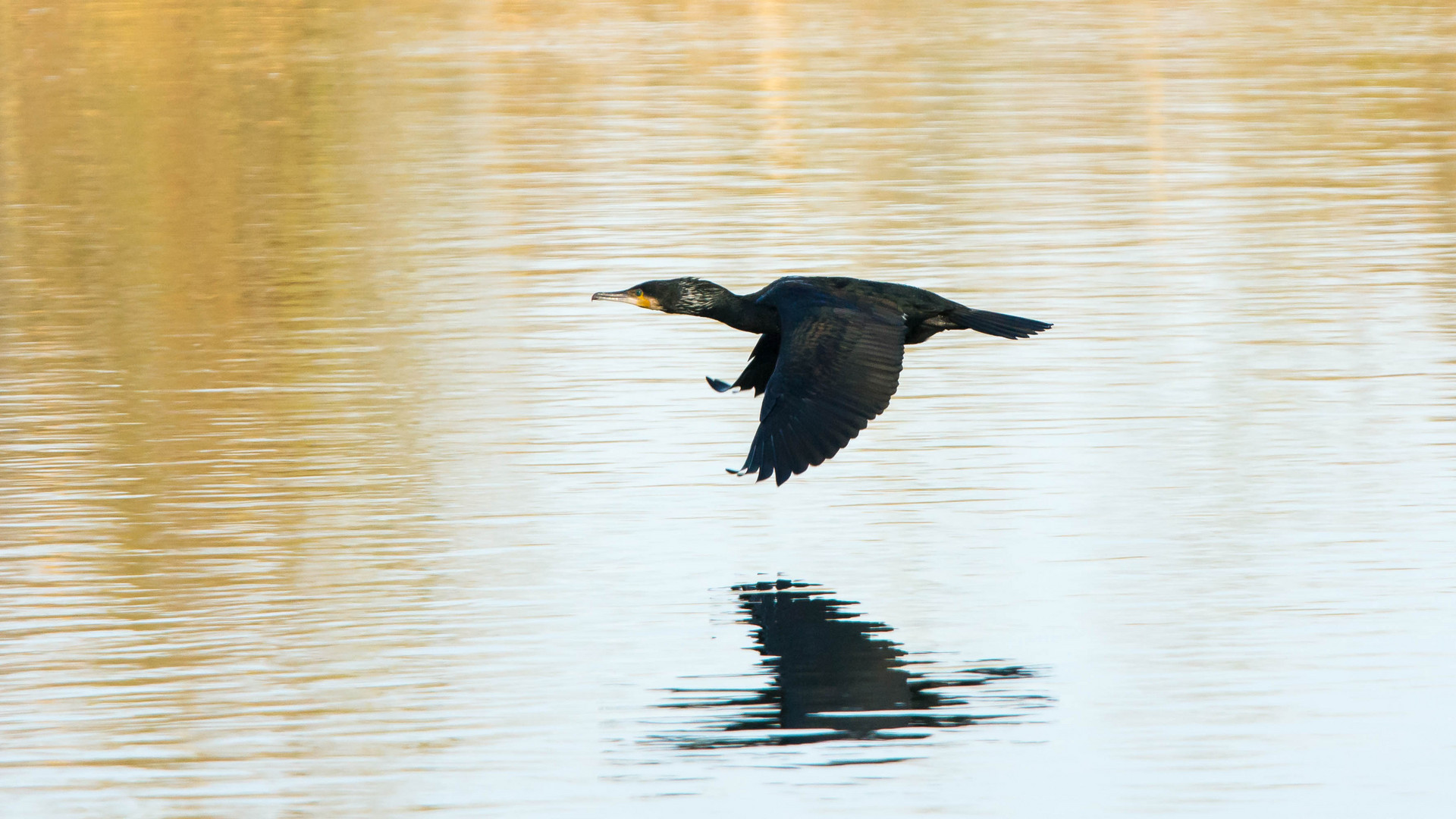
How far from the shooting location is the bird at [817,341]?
9.02 m

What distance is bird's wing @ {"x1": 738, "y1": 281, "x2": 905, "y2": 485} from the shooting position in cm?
897

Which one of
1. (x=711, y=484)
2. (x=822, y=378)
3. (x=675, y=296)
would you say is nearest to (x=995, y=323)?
(x=822, y=378)

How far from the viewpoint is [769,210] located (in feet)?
65.6

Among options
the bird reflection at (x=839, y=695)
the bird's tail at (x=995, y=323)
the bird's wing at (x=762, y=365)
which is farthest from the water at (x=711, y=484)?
the bird's tail at (x=995, y=323)

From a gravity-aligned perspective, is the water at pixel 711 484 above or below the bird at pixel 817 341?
below

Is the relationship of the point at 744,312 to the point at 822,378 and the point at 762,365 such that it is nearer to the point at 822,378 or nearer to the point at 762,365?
the point at 762,365

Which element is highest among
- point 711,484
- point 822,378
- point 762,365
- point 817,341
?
point 817,341

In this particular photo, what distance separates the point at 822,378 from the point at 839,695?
191 centimetres

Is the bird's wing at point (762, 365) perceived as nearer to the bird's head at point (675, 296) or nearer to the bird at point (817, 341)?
the bird at point (817, 341)

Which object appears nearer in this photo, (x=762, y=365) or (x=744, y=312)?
(x=744, y=312)

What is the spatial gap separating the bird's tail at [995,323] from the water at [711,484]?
759 mm

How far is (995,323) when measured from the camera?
33.7 feet

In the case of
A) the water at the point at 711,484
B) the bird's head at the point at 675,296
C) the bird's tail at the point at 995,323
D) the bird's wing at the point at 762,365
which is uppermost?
the bird's head at the point at 675,296

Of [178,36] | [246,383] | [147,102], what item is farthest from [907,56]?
[246,383]
